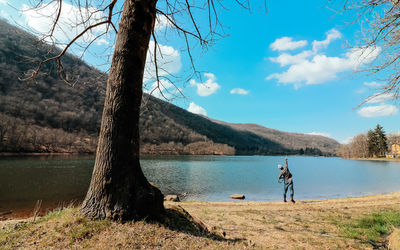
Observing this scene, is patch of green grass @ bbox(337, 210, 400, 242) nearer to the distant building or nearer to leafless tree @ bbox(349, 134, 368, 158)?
leafless tree @ bbox(349, 134, 368, 158)

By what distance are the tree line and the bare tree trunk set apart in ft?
337

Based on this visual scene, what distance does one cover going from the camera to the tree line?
263 feet

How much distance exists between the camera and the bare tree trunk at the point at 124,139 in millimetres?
3025

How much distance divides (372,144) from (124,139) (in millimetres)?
109989

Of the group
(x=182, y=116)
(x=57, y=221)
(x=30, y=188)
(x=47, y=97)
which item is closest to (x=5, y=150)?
(x=30, y=188)

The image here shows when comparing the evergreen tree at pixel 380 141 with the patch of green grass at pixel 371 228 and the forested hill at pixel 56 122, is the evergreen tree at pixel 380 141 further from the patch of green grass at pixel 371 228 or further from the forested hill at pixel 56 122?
the patch of green grass at pixel 371 228

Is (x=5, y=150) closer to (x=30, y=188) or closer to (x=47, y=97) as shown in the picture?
(x=30, y=188)

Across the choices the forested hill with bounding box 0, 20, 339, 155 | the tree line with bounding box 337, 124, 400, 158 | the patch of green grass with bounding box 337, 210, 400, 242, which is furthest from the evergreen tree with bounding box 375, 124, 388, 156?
the patch of green grass with bounding box 337, 210, 400, 242

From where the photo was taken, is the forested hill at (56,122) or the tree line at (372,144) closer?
the forested hill at (56,122)

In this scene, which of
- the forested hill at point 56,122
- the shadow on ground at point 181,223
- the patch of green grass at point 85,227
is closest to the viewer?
the patch of green grass at point 85,227

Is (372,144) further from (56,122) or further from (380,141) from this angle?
(56,122)

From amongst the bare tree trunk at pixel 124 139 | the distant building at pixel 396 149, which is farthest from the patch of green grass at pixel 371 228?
the distant building at pixel 396 149

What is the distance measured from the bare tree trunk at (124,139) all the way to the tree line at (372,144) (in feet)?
337

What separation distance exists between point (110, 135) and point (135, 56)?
130 centimetres
